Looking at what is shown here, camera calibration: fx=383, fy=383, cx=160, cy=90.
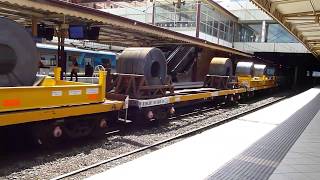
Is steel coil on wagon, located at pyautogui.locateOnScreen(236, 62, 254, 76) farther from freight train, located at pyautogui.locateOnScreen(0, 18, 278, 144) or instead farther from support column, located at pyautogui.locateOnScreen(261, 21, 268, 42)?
support column, located at pyautogui.locateOnScreen(261, 21, 268, 42)

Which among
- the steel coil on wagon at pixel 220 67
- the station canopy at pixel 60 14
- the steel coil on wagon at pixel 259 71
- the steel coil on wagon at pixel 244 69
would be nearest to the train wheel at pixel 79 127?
the station canopy at pixel 60 14

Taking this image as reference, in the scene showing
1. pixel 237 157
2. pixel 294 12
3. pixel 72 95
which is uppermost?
pixel 294 12

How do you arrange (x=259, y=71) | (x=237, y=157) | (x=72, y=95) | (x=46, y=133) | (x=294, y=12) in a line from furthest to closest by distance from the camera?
1. (x=259, y=71)
2. (x=294, y=12)
3. (x=72, y=95)
4. (x=46, y=133)
5. (x=237, y=157)

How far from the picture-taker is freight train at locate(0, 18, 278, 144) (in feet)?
23.3

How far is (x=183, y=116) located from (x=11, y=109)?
28.4 feet

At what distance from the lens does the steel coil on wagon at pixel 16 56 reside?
7.37 m

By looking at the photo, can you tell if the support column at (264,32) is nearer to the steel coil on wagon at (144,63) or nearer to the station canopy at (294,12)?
the station canopy at (294,12)

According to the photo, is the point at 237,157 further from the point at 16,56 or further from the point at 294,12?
the point at 294,12

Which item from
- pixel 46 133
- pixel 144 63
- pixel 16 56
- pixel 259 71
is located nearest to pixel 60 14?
pixel 144 63

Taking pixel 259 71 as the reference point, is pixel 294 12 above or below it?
above

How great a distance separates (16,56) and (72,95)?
1361 mm

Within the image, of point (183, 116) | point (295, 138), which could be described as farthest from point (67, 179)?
point (183, 116)

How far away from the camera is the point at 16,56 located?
762cm

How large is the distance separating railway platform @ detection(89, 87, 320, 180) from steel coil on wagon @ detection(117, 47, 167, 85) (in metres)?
3.07
